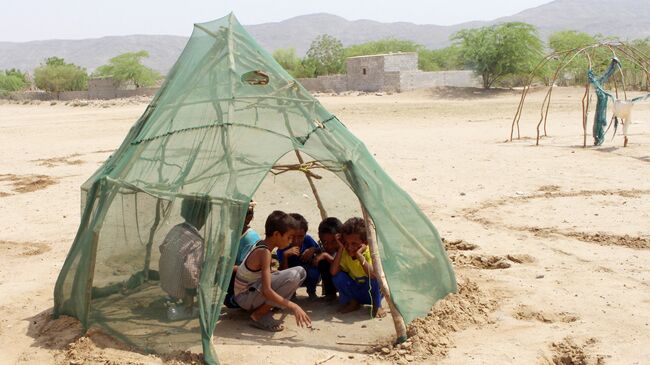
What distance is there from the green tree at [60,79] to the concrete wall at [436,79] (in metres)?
31.0

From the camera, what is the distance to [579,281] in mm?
6020

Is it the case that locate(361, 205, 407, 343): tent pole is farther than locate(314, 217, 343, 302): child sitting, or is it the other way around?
locate(314, 217, 343, 302): child sitting

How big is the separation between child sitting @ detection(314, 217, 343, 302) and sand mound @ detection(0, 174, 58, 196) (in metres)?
7.07

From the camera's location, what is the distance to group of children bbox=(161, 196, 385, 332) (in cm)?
497

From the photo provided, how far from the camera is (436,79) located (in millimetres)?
36969

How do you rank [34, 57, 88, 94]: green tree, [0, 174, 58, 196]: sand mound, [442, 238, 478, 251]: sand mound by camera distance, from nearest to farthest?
[442, 238, 478, 251]: sand mound < [0, 174, 58, 196]: sand mound < [34, 57, 88, 94]: green tree

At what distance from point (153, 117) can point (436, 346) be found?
2564 mm

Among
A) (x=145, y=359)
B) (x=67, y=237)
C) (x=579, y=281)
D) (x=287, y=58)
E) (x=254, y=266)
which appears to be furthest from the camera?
(x=287, y=58)

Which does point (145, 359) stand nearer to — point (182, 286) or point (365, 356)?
point (182, 286)

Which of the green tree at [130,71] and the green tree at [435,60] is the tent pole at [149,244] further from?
the green tree at [435,60]

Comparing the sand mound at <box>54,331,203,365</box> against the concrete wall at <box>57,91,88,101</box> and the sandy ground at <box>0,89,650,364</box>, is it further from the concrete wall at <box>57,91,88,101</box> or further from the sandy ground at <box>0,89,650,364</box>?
the concrete wall at <box>57,91,88,101</box>

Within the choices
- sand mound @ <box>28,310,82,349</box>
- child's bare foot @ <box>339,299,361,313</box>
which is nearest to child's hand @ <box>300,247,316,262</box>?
child's bare foot @ <box>339,299,361,313</box>

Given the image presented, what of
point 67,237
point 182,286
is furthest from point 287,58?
point 182,286

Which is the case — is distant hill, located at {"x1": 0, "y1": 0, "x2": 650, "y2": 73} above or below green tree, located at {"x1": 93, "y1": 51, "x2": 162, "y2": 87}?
above
